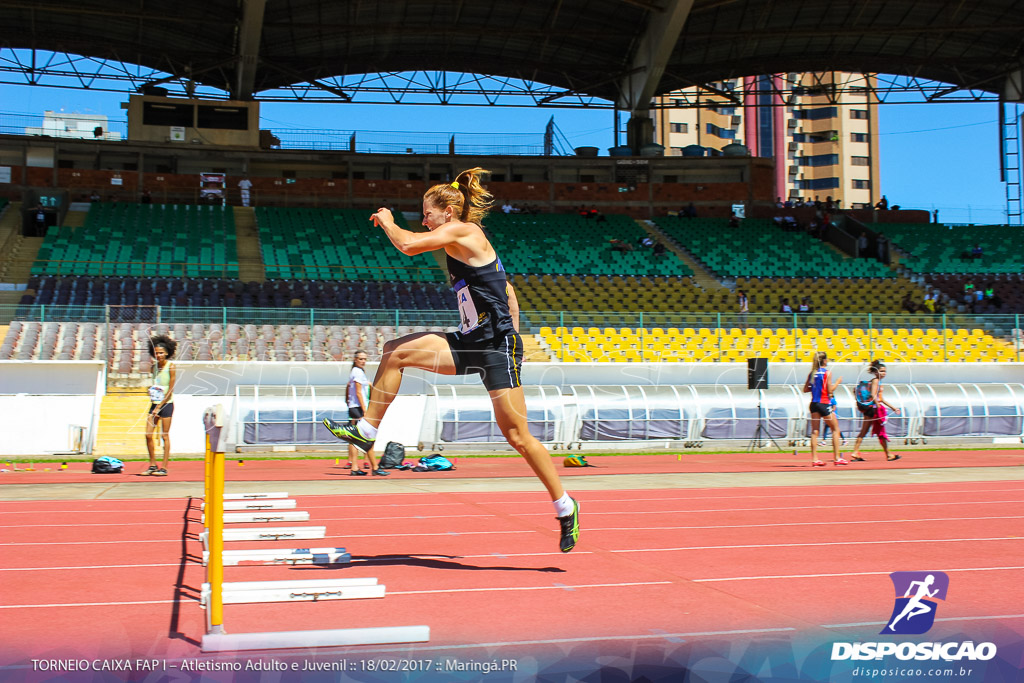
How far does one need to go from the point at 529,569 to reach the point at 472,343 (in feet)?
4.46

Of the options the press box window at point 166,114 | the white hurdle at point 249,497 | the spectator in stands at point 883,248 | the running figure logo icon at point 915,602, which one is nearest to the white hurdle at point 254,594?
the running figure logo icon at point 915,602

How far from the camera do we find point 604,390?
1939 centimetres

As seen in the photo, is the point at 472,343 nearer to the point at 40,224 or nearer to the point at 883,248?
the point at 40,224

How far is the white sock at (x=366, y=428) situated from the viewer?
496 centimetres

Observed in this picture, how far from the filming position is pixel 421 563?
5520 mm

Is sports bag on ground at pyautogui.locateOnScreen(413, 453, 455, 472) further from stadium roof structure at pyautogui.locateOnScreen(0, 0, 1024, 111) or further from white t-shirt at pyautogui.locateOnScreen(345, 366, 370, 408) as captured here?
stadium roof structure at pyautogui.locateOnScreen(0, 0, 1024, 111)

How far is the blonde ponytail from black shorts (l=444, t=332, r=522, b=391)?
733mm

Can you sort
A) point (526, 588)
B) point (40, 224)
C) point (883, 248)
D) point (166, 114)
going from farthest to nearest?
point (166, 114)
point (883, 248)
point (40, 224)
point (526, 588)

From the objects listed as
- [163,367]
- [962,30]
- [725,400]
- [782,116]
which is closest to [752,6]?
[962,30]

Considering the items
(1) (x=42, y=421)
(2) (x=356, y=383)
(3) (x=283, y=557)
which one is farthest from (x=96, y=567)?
(1) (x=42, y=421)

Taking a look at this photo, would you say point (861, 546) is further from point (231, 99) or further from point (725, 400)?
point (231, 99)

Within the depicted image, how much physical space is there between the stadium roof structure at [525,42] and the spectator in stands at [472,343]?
32473 millimetres

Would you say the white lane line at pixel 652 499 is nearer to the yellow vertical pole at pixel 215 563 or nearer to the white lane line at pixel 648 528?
the white lane line at pixel 648 528

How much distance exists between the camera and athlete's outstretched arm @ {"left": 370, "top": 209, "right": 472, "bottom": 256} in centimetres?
462
